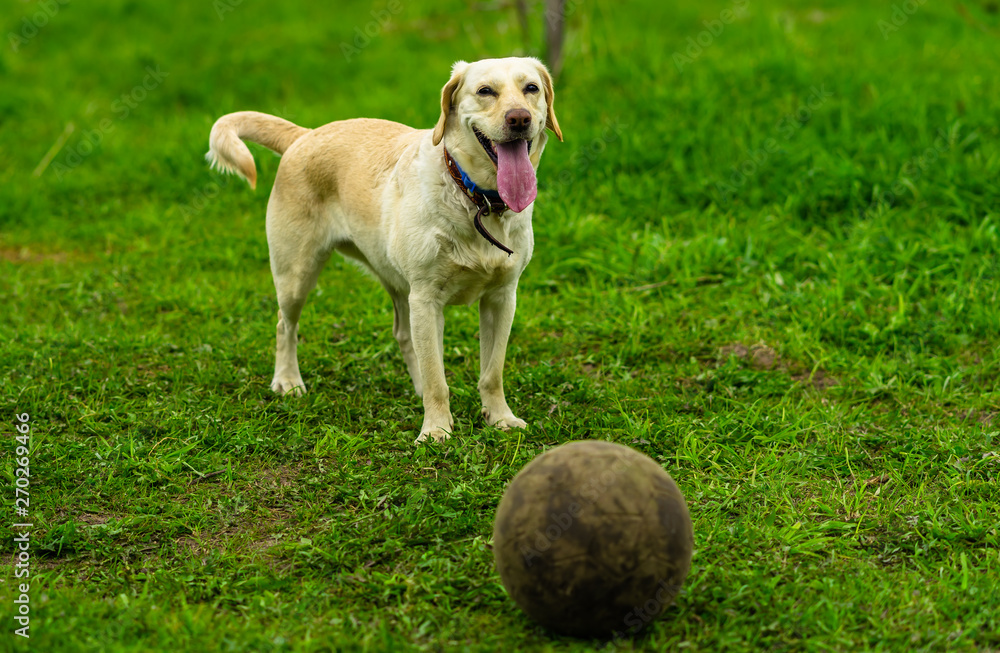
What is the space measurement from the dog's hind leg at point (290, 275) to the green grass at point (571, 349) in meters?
0.18

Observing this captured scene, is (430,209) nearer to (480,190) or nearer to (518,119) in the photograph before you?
(480,190)

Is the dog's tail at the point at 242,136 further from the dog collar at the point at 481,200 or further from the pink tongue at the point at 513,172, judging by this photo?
the pink tongue at the point at 513,172

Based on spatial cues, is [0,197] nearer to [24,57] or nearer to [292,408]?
[24,57]

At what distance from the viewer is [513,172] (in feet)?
14.6

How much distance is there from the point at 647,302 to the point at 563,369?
1082 millimetres

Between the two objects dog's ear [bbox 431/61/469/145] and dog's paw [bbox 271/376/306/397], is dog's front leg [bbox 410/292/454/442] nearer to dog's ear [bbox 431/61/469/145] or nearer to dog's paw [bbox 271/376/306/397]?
dog's ear [bbox 431/61/469/145]

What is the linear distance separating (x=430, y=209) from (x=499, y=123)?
59 centimetres

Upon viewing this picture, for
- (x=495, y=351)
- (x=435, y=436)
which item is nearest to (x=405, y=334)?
(x=495, y=351)

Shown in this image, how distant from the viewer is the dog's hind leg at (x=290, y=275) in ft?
18.0

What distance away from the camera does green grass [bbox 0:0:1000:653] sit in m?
3.68

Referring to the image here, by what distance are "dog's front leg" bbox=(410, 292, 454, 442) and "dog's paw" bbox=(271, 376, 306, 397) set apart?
3.16ft

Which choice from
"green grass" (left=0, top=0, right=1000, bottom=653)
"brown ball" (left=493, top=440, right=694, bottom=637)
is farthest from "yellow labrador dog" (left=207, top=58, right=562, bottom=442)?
"brown ball" (left=493, top=440, right=694, bottom=637)

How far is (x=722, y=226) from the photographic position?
7316 mm

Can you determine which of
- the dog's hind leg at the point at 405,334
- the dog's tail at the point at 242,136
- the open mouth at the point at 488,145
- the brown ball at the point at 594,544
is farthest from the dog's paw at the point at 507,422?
the dog's tail at the point at 242,136
